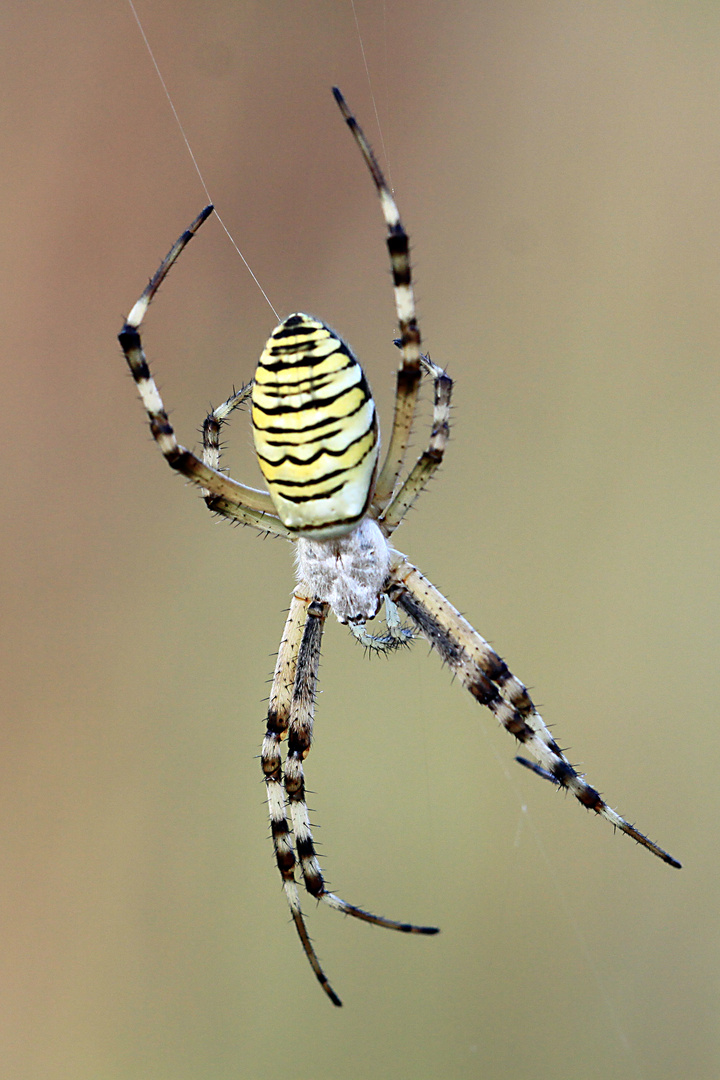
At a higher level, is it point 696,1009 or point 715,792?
point 715,792

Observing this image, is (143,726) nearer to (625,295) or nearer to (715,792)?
(715,792)

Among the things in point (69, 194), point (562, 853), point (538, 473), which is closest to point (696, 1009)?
point (562, 853)

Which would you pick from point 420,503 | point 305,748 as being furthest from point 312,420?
point 420,503

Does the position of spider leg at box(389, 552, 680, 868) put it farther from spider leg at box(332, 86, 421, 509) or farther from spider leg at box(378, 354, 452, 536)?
spider leg at box(332, 86, 421, 509)

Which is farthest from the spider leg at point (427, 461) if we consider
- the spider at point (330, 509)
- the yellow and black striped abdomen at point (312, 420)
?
the yellow and black striped abdomen at point (312, 420)

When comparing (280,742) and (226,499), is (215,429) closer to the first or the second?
(226,499)

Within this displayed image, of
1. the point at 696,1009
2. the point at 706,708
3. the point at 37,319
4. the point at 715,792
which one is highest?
the point at 37,319

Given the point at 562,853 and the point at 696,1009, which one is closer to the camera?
the point at 696,1009
